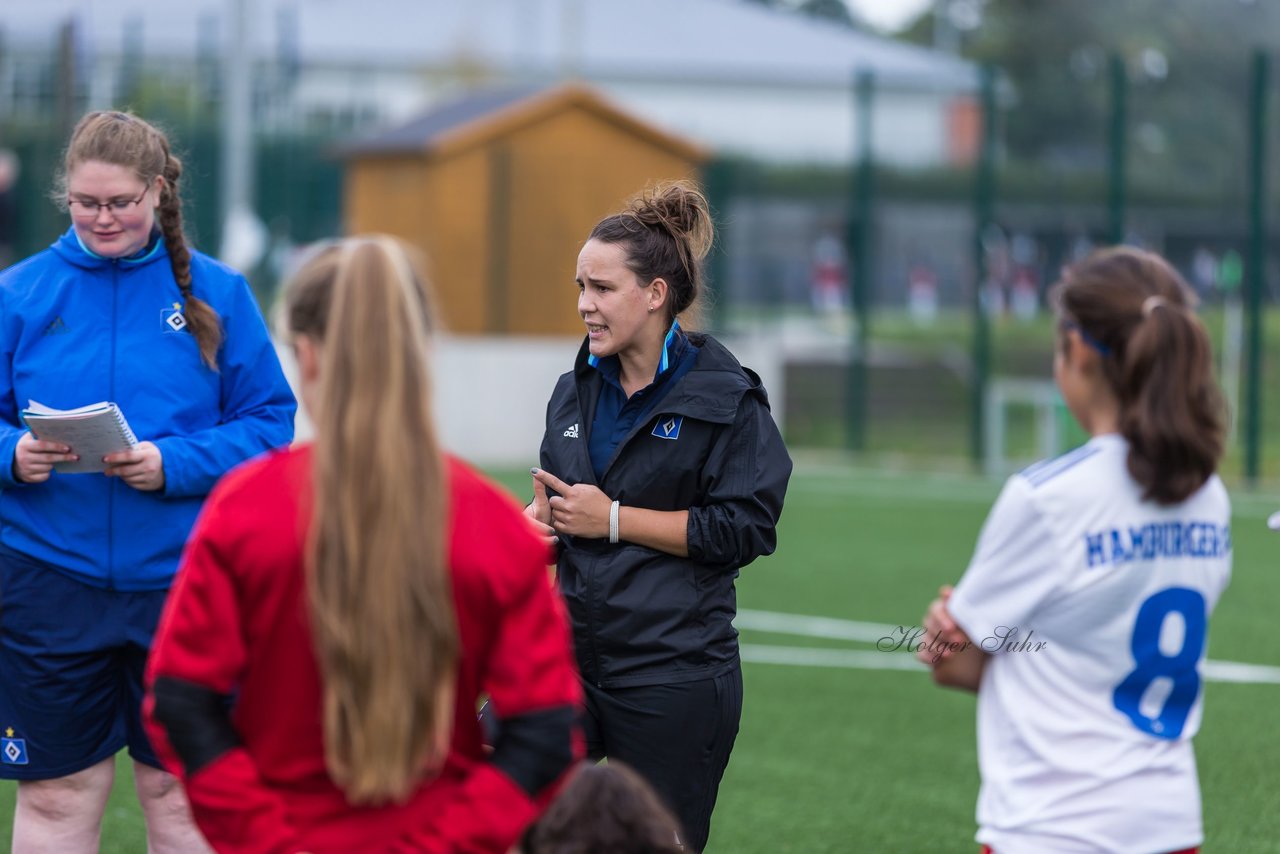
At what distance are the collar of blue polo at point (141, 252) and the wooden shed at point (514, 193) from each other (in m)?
14.3

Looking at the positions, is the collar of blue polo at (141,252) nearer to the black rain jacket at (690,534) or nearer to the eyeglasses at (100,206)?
the eyeglasses at (100,206)

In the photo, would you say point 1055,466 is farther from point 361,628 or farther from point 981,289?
point 981,289

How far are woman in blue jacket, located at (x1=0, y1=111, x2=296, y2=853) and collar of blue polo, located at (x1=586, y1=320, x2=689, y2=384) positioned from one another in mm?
829

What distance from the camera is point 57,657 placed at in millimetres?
4148

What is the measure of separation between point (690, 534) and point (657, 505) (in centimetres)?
12

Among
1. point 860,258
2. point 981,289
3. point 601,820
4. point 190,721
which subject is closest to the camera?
point 190,721

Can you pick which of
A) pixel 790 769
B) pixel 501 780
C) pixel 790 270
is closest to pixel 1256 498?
pixel 790 769

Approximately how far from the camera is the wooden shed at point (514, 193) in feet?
62.1

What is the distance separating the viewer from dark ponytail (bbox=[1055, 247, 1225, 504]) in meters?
2.94

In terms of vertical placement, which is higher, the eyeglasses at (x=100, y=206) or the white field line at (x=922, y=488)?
the eyeglasses at (x=100, y=206)

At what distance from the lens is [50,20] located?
5288 cm

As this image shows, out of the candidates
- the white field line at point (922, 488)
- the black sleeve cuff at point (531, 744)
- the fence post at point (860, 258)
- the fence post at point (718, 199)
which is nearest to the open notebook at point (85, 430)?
the black sleeve cuff at point (531, 744)

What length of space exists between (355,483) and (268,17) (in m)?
57.4

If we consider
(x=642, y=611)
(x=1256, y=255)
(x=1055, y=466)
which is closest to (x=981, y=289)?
(x=1256, y=255)
